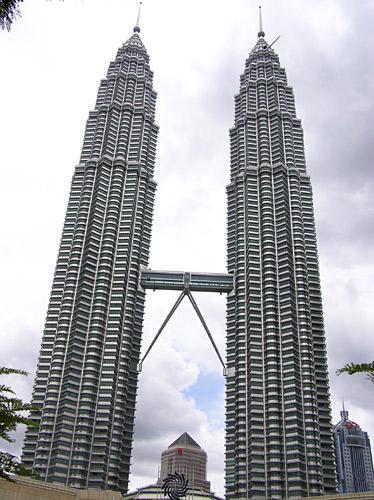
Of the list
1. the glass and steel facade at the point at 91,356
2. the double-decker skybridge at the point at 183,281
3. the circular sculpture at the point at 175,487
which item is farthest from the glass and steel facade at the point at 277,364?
the glass and steel facade at the point at 91,356

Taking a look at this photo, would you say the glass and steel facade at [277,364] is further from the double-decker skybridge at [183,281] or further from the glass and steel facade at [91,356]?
the glass and steel facade at [91,356]

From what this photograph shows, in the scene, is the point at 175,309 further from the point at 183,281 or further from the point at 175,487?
the point at 175,487

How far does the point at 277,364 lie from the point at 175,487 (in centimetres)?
4942

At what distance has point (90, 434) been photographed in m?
154

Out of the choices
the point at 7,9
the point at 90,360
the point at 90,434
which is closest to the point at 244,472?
the point at 90,434

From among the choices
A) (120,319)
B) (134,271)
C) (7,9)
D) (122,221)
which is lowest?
(7,9)

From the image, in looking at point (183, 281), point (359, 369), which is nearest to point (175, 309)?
point (183, 281)

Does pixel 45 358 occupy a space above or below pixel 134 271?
below

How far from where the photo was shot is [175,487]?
13762cm

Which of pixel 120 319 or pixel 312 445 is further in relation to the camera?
pixel 120 319

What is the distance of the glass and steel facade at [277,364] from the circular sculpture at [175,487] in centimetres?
2067

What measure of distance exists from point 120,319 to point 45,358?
27.7m

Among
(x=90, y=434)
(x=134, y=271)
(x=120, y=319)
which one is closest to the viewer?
(x=90, y=434)

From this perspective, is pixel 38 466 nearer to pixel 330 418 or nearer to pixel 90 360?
pixel 90 360
